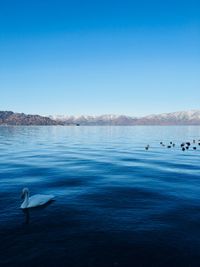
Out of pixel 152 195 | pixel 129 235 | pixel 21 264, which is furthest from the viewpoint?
pixel 152 195

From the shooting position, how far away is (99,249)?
12.5 meters

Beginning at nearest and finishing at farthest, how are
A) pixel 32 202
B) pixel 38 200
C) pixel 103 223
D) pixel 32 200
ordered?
pixel 103 223, pixel 32 202, pixel 32 200, pixel 38 200

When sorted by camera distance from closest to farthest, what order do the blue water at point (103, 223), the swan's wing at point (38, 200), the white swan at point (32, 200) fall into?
the blue water at point (103, 223) < the white swan at point (32, 200) < the swan's wing at point (38, 200)

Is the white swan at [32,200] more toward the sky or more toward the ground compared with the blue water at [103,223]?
more toward the sky

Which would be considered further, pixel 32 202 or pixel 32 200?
pixel 32 200

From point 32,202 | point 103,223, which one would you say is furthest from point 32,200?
point 103,223

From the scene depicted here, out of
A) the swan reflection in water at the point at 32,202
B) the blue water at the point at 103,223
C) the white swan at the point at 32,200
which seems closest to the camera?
the blue water at the point at 103,223

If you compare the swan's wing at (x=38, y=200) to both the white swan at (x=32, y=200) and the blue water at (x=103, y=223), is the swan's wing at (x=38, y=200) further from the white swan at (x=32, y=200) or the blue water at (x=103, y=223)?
the blue water at (x=103, y=223)

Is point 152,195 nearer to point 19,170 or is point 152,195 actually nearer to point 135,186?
point 135,186

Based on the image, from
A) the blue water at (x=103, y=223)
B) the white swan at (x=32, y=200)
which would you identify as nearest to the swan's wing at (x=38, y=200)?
the white swan at (x=32, y=200)

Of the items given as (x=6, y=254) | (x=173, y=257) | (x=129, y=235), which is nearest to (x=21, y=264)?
(x=6, y=254)

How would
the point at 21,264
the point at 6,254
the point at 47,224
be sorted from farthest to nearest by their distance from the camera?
the point at 47,224, the point at 6,254, the point at 21,264

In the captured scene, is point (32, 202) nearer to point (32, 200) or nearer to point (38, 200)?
point (32, 200)

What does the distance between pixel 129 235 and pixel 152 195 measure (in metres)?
7.89
